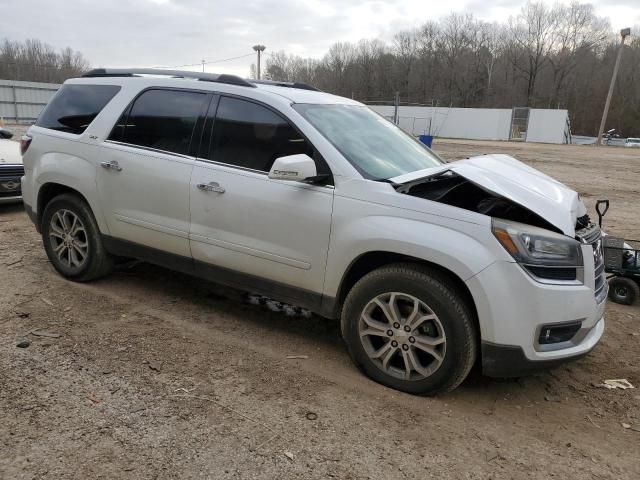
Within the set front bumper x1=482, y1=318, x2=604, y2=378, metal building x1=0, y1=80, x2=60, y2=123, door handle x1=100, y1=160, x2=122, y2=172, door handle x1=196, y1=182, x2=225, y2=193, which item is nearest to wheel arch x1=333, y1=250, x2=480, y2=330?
front bumper x1=482, y1=318, x2=604, y2=378

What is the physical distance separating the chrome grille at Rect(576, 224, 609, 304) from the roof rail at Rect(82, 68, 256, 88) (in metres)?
2.51

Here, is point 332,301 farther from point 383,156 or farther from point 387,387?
point 383,156

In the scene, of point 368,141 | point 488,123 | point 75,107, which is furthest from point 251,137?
point 488,123

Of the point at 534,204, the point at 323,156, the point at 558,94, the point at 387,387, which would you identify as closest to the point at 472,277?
the point at 534,204

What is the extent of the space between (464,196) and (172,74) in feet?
8.78

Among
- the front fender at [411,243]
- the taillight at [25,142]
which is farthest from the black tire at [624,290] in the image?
the taillight at [25,142]

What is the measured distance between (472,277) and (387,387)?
93 centimetres

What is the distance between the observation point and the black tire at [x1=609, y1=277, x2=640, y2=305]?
16.6ft

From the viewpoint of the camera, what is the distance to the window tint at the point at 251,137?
3709mm

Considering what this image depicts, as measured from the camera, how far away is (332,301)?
3.57 meters

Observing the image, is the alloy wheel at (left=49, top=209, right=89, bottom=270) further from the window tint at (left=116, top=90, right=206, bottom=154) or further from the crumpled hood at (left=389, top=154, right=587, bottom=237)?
the crumpled hood at (left=389, top=154, right=587, bottom=237)

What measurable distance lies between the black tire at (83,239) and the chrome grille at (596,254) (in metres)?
3.87

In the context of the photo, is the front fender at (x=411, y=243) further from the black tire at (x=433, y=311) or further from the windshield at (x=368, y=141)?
the windshield at (x=368, y=141)

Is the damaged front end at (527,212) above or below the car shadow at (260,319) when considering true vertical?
above
